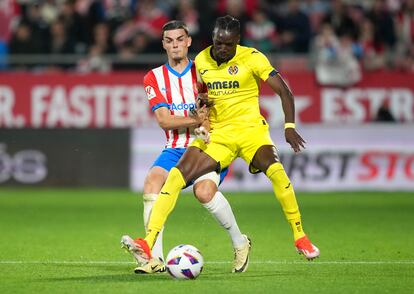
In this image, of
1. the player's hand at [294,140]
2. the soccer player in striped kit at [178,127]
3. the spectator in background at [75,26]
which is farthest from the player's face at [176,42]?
the spectator in background at [75,26]

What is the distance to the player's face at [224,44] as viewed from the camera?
9070 millimetres

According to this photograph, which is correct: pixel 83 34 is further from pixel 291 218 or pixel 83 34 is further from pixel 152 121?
pixel 291 218

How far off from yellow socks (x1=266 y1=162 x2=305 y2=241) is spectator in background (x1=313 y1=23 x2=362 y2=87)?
10.6 metres

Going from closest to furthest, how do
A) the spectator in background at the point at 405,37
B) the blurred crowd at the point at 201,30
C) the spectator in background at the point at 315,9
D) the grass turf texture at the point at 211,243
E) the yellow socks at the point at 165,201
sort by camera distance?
the grass turf texture at the point at 211,243 < the yellow socks at the point at 165,201 < the blurred crowd at the point at 201,30 < the spectator in background at the point at 405,37 < the spectator in background at the point at 315,9

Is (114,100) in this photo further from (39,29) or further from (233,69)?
(233,69)

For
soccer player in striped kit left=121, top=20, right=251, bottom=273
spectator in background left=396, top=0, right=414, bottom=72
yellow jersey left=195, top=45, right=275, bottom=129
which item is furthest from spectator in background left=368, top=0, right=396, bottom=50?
yellow jersey left=195, top=45, right=275, bottom=129

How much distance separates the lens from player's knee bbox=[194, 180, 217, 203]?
8.90m

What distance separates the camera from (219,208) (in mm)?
9047

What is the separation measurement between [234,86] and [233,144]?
0.51 m

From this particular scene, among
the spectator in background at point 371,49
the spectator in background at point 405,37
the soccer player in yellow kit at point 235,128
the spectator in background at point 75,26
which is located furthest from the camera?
the spectator in background at point 75,26

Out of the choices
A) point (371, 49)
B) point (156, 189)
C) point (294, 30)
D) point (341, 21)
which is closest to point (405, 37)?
point (371, 49)

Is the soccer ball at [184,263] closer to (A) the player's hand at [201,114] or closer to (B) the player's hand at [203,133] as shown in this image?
(B) the player's hand at [203,133]

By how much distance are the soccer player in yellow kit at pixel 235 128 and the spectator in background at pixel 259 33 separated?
34.3 feet

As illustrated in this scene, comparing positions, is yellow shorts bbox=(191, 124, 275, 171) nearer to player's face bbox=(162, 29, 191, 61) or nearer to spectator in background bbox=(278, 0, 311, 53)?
player's face bbox=(162, 29, 191, 61)
